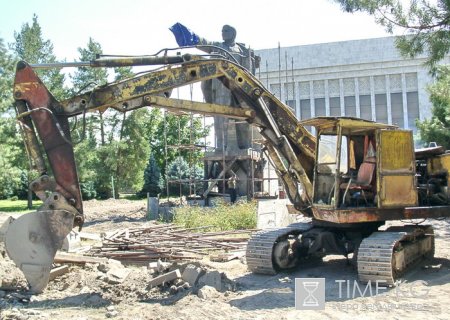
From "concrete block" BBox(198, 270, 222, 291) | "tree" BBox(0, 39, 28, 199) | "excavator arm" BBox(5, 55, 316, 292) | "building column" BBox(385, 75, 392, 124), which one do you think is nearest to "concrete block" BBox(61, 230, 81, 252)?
"excavator arm" BBox(5, 55, 316, 292)

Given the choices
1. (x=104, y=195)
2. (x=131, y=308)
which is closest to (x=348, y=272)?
(x=131, y=308)

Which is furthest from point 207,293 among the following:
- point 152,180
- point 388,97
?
point 388,97

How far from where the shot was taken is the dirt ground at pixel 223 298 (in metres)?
6.56

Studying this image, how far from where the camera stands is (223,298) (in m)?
7.34

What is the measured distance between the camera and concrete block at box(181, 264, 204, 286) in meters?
7.68

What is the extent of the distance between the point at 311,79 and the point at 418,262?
4646 centimetres

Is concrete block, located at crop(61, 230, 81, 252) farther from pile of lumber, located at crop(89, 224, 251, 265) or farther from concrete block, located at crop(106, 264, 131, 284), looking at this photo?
concrete block, located at crop(106, 264, 131, 284)

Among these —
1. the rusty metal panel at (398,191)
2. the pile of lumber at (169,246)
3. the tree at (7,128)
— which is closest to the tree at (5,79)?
the tree at (7,128)

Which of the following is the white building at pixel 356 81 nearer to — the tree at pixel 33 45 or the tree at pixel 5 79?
the tree at pixel 33 45

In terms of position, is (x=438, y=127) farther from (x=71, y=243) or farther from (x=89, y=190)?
(x=89, y=190)

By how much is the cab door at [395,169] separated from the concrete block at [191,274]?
302 cm

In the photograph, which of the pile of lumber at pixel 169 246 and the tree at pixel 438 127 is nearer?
the pile of lumber at pixel 169 246

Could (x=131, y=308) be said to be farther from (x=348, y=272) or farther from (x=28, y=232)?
(x=348, y=272)

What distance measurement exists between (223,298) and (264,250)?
1.80 m
